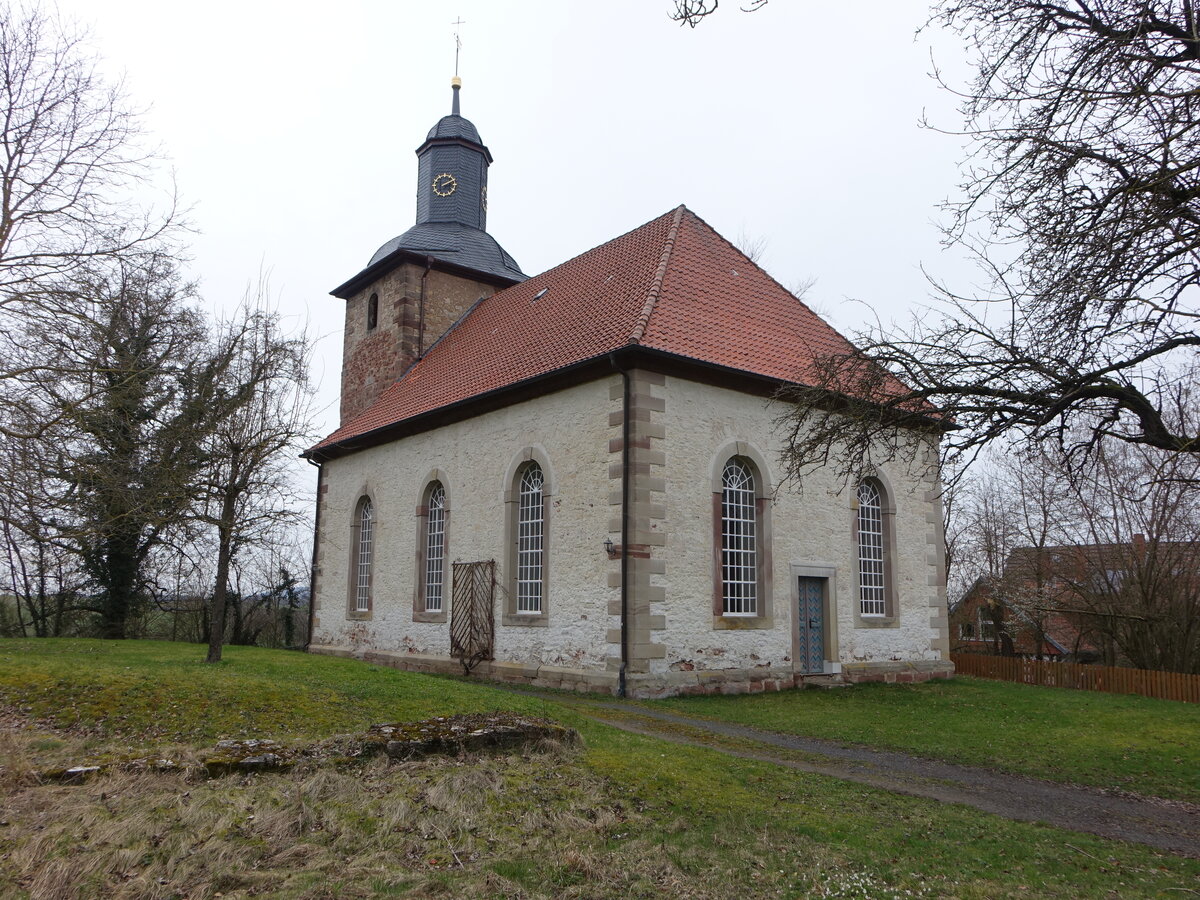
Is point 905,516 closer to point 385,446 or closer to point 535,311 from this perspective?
point 535,311

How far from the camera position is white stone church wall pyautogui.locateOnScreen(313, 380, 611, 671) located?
13.7 m

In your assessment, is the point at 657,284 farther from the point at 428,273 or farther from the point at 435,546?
the point at 428,273

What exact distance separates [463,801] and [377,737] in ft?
4.61

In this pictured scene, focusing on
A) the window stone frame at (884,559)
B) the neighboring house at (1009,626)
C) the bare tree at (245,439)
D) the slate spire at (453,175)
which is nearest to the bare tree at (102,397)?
the bare tree at (245,439)

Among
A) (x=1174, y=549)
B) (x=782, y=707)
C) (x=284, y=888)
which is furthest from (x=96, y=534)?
(x=1174, y=549)

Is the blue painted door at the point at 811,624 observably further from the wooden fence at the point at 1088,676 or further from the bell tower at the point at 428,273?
the bell tower at the point at 428,273

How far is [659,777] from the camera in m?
6.80

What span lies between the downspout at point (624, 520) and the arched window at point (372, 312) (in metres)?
13.2

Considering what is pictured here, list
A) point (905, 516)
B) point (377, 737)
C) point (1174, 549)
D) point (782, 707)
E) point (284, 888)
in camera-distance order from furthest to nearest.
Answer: point (1174, 549), point (905, 516), point (782, 707), point (377, 737), point (284, 888)

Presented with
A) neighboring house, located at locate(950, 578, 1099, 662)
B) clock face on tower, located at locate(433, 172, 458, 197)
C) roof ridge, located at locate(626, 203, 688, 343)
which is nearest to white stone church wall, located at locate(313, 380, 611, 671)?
roof ridge, located at locate(626, 203, 688, 343)

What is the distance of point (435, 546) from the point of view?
1789 cm

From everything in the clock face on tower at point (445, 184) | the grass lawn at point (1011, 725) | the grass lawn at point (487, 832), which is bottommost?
the grass lawn at point (1011, 725)

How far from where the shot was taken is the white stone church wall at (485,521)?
45.0 ft

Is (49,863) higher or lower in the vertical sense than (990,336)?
lower
